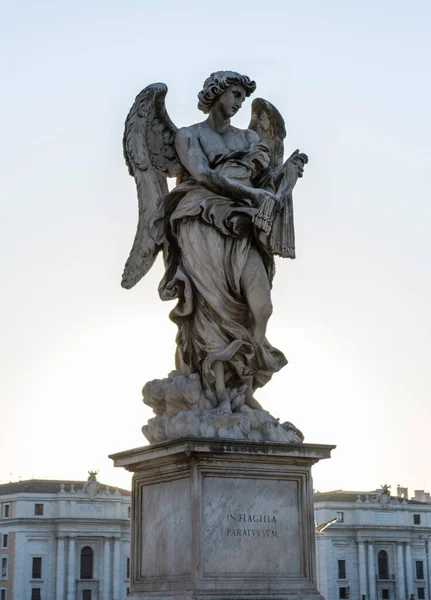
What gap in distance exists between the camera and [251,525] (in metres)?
10.4

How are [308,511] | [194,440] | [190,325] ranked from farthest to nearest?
[190,325]
[308,511]
[194,440]

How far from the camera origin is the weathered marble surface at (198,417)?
34.4ft

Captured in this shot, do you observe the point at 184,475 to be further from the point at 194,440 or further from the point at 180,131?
the point at 180,131

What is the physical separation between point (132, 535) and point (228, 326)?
7.79 feet

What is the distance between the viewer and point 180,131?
1177 centimetres

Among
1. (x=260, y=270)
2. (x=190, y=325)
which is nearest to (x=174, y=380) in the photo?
(x=190, y=325)

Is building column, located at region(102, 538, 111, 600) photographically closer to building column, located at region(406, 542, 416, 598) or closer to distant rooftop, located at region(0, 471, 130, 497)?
distant rooftop, located at region(0, 471, 130, 497)

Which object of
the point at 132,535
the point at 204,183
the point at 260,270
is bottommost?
the point at 132,535

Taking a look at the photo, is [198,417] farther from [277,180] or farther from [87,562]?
[87,562]

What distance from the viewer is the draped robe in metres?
11.2

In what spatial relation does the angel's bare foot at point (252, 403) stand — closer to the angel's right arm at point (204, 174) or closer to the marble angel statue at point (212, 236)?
the marble angel statue at point (212, 236)

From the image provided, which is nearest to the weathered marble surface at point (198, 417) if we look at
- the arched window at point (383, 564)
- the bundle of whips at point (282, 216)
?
the bundle of whips at point (282, 216)

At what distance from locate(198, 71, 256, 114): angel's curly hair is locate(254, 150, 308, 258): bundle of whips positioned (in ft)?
2.98

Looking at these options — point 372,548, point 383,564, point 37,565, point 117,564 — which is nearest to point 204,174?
A: point 37,565
